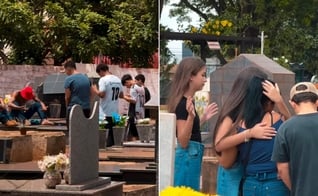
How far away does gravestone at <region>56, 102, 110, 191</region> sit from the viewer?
781 centimetres

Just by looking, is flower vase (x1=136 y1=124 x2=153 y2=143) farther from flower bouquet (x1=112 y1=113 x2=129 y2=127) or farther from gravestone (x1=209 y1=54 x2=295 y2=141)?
gravestone (x1=209 y1=54 x2=295 y2=141)

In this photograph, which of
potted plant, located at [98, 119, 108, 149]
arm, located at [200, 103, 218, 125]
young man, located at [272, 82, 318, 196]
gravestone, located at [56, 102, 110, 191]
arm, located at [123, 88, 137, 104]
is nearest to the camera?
young man, located at [272, 82, 318, 196]

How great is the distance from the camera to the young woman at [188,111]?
451 cm

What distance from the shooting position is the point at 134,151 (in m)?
12.8

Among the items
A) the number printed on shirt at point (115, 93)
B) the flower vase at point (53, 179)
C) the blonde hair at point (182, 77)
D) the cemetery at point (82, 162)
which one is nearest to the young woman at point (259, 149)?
the blonde hair at point (182, 77)

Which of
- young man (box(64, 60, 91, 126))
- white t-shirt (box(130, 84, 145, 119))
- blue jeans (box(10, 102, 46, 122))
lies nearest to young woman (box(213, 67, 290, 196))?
young man (box(64, 60, 91, 126))

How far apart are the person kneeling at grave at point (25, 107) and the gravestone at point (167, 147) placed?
11046 millimetres

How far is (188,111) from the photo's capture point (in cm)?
453

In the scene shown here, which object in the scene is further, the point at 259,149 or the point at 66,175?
the point at 66,175

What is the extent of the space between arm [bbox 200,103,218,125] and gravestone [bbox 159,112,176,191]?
166 mm

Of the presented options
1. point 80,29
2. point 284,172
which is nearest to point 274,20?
point 284,172

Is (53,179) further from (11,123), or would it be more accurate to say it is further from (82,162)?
(11,123)

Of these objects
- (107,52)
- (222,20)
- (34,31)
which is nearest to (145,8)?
(107,52)

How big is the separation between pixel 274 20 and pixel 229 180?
0.93 metres
